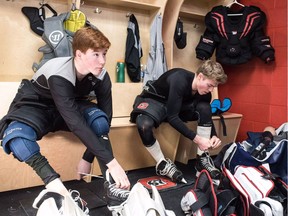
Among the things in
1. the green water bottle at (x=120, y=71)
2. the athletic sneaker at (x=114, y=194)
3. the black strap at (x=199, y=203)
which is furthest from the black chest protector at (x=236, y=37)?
the athletic sneaker at (x=114, y=194)

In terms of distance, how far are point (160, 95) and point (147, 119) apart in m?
0.24

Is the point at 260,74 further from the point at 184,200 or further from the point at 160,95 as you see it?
the point at 184,200

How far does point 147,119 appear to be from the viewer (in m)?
1.91


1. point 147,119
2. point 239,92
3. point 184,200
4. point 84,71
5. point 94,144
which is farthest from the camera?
point 239,92

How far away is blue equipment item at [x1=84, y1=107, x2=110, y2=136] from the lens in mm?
1444

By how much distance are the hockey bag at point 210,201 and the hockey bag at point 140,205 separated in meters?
0.20

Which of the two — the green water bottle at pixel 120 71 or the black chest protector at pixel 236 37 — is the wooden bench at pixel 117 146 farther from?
the black chest protector at pixel 236 37

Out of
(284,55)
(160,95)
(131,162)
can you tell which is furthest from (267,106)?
(131,162)

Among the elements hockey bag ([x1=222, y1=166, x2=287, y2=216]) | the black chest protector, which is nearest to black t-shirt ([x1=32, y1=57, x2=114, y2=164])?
hockey bag ([x1=222, y1=166, x2=287, y2=216])

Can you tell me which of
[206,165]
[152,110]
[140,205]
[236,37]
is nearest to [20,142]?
[140,205]

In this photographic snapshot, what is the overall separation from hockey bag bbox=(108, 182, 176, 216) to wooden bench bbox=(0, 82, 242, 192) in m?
0.65

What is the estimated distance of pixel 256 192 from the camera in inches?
53.0

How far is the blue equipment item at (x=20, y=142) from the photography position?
1.25m

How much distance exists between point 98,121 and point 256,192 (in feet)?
2.69
